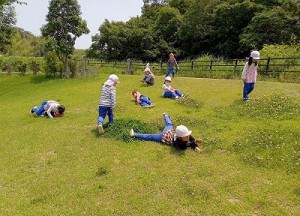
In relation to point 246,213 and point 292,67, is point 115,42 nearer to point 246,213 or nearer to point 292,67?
point 292,67

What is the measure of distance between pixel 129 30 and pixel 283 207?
180 feet

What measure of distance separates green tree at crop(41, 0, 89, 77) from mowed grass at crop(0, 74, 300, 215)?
68.4 feet

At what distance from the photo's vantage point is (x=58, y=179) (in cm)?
712

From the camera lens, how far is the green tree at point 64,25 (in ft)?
104

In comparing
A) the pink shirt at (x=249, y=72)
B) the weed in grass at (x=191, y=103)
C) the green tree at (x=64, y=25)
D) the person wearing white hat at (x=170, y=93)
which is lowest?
the weed in grass at (x=191, y=103)

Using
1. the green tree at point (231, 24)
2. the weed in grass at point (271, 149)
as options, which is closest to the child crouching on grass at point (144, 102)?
the weed in grass at point (271, 149)

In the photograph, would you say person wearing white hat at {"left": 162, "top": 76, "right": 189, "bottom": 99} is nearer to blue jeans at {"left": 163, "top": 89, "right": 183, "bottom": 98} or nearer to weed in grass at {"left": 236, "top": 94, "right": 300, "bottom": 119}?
blue jeans at {"left": 163, "top": 89, "right": 183, "bottom": 98}

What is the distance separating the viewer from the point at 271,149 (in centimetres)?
802

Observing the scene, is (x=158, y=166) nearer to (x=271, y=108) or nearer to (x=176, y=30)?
(x=271, y=108)

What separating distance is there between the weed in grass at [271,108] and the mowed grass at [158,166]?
0.03m

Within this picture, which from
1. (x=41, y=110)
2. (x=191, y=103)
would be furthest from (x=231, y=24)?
(x=41, y=110)

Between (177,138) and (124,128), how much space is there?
213cm

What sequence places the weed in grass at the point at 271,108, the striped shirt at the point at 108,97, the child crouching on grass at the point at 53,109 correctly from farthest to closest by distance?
the child crouching on grass at the point at 53,109
the weed in grass at the point at 271,108
the striped shirt at the point at 108,97

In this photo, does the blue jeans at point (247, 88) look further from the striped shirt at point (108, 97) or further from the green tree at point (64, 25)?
the green tree at point (64, 25)
